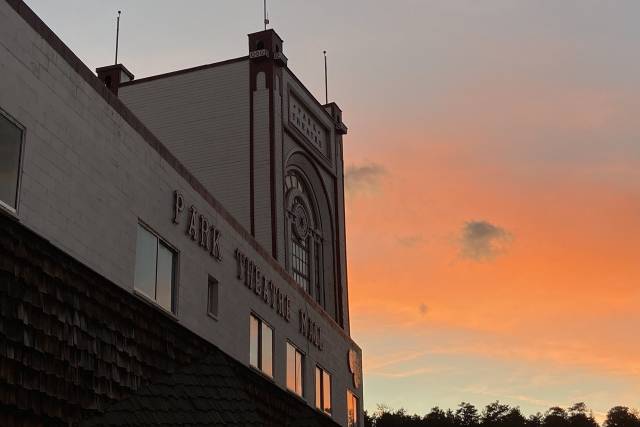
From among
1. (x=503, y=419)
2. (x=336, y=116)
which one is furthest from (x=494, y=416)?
(x=336, y=116)

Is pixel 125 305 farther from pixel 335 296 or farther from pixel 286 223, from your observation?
pixel 335 296


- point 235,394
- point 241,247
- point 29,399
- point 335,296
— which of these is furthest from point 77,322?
point 335,296

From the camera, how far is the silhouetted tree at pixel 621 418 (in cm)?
12456

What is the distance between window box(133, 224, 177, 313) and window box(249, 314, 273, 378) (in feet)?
17.1

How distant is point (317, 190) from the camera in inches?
1654

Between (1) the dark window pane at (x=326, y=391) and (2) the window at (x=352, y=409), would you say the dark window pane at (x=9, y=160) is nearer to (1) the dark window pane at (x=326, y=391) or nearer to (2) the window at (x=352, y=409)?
(1) the dark window pane at (x=326, y=391)

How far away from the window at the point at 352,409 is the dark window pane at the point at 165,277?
17107mm

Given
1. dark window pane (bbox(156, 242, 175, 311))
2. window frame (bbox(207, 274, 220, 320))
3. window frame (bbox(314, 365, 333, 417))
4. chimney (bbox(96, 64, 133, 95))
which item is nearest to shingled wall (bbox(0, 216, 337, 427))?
dark window pane (bbox(156, 242, 175, 311))

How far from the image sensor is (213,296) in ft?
72.7

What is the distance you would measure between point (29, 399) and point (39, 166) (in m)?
4.10

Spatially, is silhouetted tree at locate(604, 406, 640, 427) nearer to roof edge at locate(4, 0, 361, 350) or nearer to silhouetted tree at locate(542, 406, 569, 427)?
silhouetted tree at locate(542, 406, 569, 427)

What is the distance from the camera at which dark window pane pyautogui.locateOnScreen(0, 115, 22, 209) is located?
1375 cm

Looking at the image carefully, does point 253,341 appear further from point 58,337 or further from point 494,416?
point 494,416

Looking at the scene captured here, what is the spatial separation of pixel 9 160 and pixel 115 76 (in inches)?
1107
